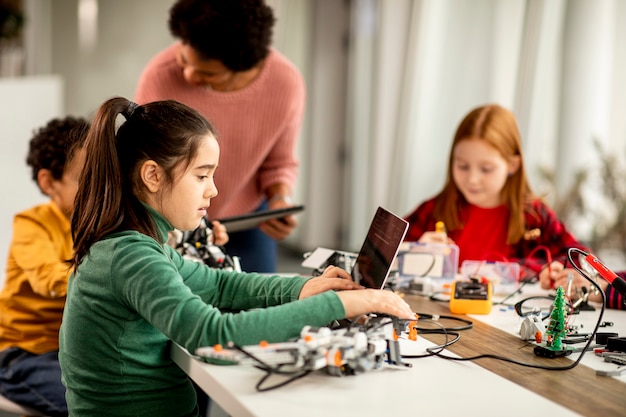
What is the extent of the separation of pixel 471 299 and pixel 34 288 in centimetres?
110

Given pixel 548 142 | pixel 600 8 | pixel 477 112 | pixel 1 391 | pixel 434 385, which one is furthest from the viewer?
pixel 548 142

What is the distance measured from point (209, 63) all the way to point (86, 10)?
4.26 metres

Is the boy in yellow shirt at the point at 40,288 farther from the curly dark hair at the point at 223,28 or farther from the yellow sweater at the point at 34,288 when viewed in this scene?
the curly dark hair at the point at 223,28

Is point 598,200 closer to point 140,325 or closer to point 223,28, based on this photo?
point 223,28

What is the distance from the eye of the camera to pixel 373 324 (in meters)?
1.45

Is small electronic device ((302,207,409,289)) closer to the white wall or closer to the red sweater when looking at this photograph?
the red sweater

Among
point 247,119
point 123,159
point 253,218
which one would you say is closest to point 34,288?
point 253,218

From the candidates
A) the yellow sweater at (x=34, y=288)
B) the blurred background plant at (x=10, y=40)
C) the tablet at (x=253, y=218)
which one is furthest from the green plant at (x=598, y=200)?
the blurred background plant at (x=10, y=40)

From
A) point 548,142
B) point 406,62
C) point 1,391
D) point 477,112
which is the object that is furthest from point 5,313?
point 406,62

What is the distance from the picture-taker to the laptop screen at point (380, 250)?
5.10 ft

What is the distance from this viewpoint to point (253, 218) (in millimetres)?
2354

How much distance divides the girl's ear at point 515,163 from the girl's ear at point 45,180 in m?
1.37

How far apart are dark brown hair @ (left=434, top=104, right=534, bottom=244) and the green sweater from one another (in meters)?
1.22

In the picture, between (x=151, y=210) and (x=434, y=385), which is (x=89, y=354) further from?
(x=434, y=385)
